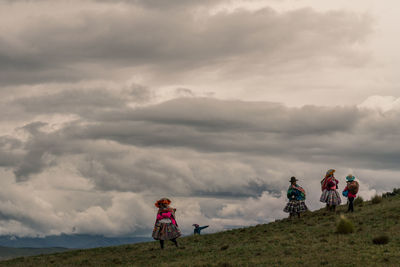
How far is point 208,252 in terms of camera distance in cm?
3631

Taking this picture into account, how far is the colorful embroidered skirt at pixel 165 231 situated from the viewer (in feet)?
134

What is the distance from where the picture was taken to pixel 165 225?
135 feet

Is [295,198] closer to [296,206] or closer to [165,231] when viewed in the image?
[296,206]

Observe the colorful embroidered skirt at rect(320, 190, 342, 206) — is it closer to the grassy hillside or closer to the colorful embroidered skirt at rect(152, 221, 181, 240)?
the grassy hillside

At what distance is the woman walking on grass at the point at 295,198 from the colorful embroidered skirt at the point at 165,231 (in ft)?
40.2

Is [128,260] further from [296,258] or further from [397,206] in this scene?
[397,206]

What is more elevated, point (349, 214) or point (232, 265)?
point (349, 214)

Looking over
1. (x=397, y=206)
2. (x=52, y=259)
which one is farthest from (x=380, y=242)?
(x=52, y=259)

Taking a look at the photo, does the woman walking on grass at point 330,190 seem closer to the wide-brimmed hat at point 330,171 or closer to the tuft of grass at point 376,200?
the wide-brimmed hat at point 330,171

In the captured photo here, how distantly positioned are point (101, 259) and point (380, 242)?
20371 mm

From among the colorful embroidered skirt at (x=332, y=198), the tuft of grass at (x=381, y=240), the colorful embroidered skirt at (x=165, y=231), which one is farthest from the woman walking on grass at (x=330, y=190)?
the tuft of grass at (x=381, y=240)

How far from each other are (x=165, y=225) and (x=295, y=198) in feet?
43.9

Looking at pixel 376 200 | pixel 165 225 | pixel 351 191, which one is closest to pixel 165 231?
pixel 165 225

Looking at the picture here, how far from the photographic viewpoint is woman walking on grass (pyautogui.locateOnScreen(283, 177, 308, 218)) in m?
48.5
